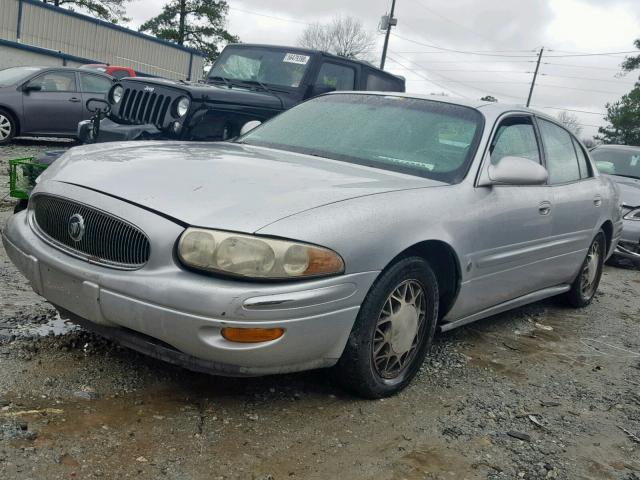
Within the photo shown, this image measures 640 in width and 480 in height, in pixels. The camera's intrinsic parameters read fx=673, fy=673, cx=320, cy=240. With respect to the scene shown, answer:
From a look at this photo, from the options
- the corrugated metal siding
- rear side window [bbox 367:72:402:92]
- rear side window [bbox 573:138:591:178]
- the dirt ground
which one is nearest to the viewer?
the dirt ground

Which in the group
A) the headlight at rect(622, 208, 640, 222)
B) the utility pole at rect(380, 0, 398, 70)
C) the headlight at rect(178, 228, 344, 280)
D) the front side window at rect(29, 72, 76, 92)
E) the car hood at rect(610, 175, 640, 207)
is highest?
the utility pole at rect(380, 0, 398, 70)

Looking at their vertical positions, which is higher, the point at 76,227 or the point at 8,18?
the point at 8,18

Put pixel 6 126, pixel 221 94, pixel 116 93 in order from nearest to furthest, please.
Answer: pixel 221 94, pixel 116 93, pixel 6 126

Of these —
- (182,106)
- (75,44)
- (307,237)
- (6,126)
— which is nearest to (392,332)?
(307,237)

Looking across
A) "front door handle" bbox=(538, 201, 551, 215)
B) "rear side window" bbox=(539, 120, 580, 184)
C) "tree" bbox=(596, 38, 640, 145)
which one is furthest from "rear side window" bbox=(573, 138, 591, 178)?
"tree" bbox=(596, 38, 640, 145)

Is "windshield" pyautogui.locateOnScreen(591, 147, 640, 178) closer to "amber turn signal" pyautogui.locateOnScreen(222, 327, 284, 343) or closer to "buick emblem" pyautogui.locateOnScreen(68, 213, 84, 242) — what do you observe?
"amber turn signal" pyautogui.locateOnScreen(222, 327, 284, 343)

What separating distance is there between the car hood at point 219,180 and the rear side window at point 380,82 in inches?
189

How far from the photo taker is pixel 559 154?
479cm

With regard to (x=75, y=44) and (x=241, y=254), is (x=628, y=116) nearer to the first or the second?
(x=75, y=44)

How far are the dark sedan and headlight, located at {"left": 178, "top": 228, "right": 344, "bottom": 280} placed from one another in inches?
389

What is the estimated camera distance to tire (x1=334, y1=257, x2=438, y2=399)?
2.93 m

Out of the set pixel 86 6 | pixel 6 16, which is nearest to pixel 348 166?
pixel 6 16

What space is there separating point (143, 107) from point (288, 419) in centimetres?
463

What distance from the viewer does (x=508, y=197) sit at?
12.5ft
